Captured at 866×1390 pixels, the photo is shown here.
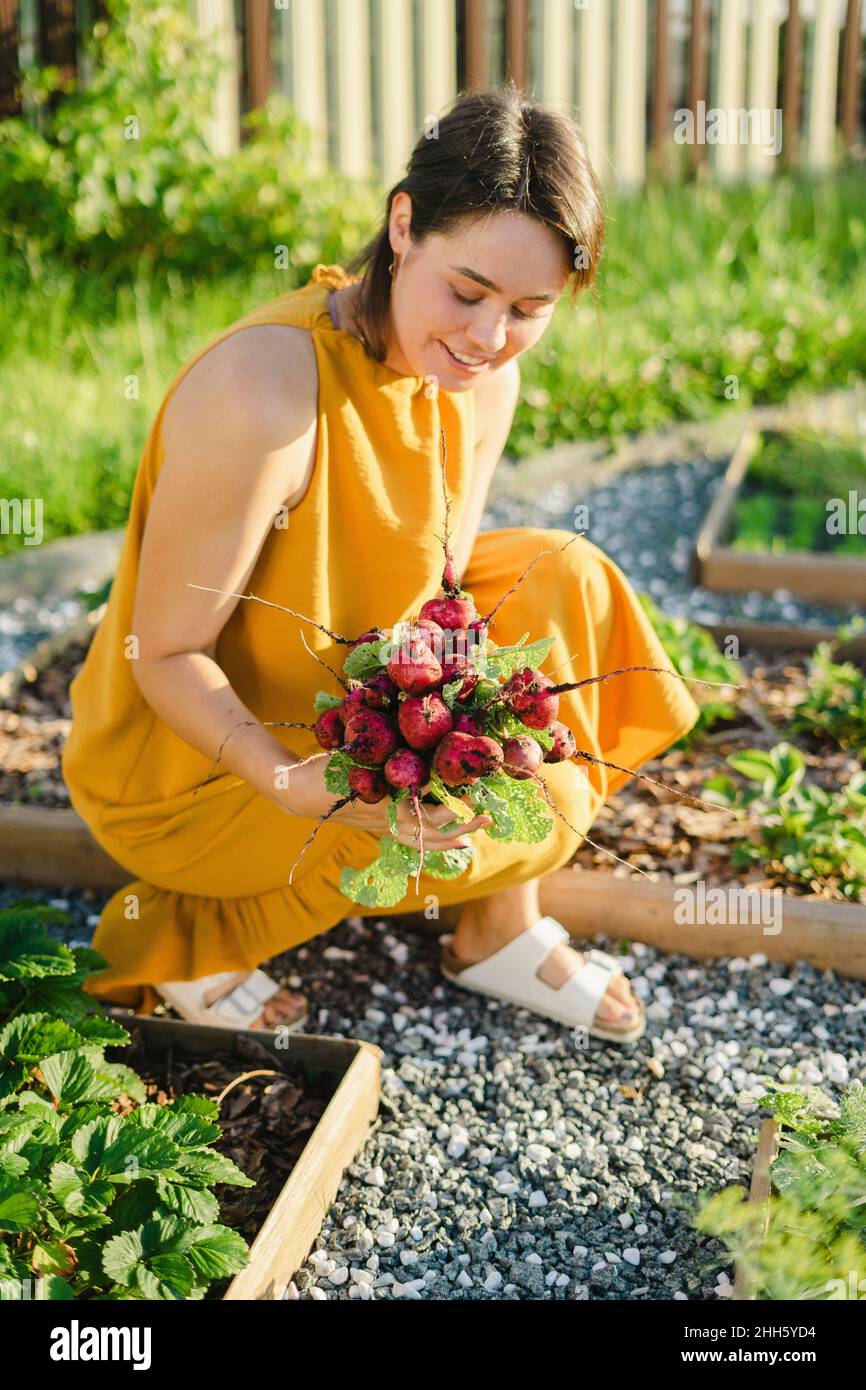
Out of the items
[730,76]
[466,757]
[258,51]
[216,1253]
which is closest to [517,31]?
[730,76]

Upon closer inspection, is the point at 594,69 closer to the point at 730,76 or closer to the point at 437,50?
the point at 730,76

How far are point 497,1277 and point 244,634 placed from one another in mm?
1060

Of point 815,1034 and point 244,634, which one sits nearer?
point 244,634

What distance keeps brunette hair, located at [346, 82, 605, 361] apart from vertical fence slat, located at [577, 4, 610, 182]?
736 centimetres

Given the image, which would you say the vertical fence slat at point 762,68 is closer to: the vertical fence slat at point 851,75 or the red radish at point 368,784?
the vertical fence slat at point 851,75

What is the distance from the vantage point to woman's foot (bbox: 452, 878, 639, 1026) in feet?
Result: 7.61

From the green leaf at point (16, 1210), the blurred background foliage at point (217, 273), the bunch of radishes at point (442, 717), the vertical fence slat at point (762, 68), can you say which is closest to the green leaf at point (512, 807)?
the bunch of radishes at point (442, 717)

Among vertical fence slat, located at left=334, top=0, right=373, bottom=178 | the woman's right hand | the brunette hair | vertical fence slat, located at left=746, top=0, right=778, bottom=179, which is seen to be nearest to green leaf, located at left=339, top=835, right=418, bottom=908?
the woman's right hand

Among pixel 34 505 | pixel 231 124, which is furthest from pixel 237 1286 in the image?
pixel 231 124

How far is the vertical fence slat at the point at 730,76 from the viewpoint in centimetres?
927

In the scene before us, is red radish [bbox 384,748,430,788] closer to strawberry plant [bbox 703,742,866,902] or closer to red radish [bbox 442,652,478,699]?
red radish [bbox 442,652,478,699]

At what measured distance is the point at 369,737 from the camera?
67.7 inches
